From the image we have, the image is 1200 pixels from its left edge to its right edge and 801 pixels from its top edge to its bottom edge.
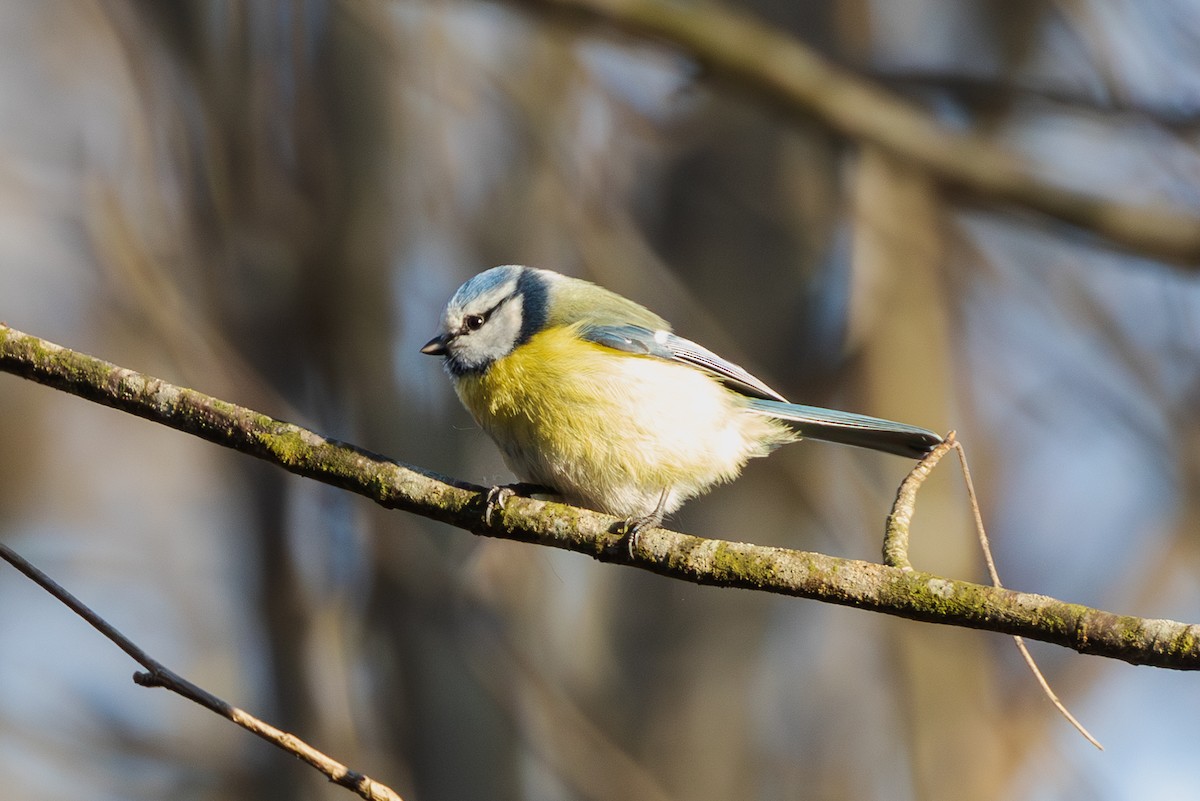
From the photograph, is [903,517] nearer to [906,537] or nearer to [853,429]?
[906,537]

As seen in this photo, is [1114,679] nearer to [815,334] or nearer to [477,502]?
[815,334]

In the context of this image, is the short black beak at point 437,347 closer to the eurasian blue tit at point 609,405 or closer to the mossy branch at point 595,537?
the eurasian blue tit at point 609,405

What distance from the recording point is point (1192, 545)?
16.6 ft

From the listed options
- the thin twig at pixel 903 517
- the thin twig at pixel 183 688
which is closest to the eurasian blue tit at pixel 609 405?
the thin twig at pixel 903 517

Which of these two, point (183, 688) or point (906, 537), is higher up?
point (906, 537)

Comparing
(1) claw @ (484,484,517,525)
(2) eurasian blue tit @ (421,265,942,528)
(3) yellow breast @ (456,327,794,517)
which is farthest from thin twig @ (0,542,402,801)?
(3) yellow breast @ (456,327,794,517)

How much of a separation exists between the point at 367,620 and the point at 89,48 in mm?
3698

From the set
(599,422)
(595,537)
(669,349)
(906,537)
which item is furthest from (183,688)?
(669,349)

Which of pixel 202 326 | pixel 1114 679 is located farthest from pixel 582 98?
pixel 1114 679

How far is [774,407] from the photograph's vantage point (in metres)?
2.86

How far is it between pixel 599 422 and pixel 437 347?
22.3 inches

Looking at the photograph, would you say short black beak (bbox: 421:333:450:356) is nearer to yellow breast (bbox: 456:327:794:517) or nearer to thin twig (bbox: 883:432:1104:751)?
yellow breast (bbox: 456:327:794:517)

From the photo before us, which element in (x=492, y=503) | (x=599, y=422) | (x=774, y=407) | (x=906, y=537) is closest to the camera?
(x=906, y=537)

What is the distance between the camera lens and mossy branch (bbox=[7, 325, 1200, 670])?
1476 millimetres
